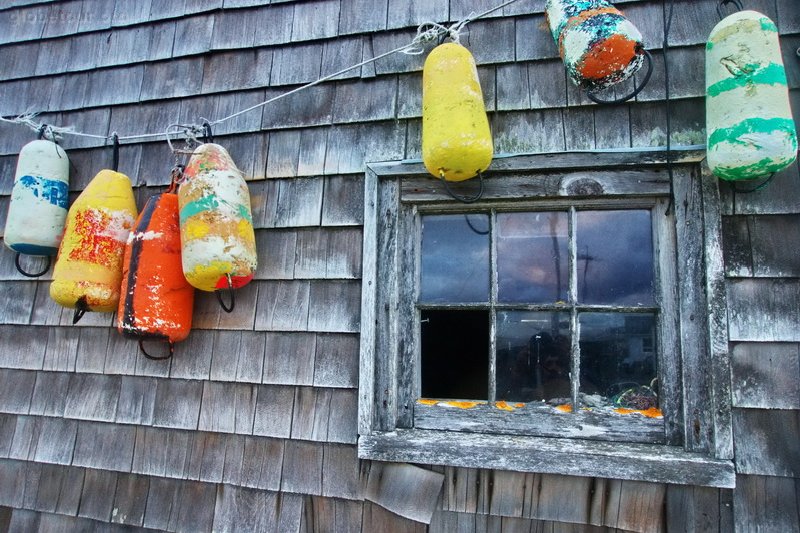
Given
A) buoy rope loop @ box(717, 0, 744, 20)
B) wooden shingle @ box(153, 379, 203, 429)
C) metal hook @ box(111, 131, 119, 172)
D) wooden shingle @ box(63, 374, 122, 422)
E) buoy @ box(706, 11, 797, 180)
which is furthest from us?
metal hook @ box(111, 131, 119, 172)

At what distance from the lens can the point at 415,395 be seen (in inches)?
67.0

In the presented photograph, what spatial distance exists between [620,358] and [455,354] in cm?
55

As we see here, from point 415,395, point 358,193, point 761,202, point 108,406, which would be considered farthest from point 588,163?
point 108,406

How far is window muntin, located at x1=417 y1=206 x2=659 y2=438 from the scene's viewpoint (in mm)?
1594

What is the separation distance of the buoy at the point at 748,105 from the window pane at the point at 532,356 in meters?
0.68

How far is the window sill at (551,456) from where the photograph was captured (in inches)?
54.6

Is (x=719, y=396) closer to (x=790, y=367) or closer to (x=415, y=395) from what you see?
(x=790, y=367)

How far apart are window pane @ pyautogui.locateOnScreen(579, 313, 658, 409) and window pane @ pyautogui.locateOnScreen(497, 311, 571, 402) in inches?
2.7

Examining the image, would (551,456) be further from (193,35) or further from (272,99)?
(193,35)

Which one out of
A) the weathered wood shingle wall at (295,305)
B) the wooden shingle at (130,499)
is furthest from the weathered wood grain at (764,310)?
the wooden shingle at (130,499)

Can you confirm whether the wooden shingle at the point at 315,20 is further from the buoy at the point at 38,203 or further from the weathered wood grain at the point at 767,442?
the weathered wood grain at the point at 767,442

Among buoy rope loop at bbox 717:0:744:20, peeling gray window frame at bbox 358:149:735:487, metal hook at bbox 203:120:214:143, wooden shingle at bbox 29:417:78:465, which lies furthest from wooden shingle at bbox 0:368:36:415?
buoy rope loop at bbox 717:0:744:20

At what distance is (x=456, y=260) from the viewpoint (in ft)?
5.74

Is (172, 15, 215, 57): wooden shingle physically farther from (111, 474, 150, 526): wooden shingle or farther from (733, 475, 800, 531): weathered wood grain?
(733, 475, 800, 531): weathered wood grain
